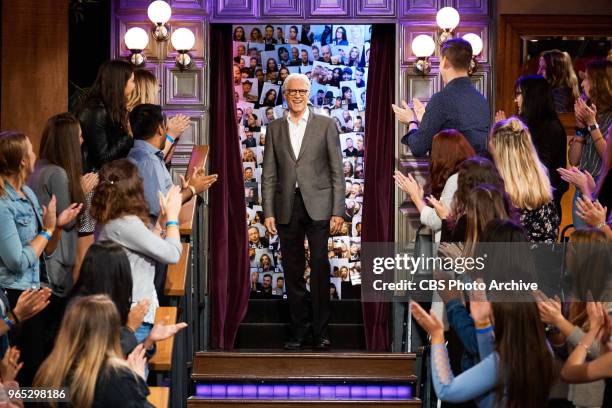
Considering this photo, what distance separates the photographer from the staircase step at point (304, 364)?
6605 mm

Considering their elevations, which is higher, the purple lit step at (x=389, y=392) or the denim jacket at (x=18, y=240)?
the denim jacket at (x=18, y=240)

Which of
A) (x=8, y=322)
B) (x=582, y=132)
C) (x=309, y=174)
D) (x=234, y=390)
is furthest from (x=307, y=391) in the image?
(x=8, y=322)

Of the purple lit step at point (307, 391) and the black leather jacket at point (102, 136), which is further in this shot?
the purple lit step at point (307, 391)

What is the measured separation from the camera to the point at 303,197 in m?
7.16

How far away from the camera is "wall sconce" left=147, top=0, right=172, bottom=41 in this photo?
816 cm

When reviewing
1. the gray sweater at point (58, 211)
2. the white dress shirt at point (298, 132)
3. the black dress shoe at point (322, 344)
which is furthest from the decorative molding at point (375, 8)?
the gray sweater at point (58, 211)


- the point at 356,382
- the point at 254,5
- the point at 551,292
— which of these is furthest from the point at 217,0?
the point at 551,292

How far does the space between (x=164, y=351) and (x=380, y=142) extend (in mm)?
3653

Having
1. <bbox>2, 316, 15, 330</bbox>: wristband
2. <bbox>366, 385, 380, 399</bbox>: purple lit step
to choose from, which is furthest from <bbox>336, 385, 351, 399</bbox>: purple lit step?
<bbox>2, 316, 15, 330</bbox>: wristband

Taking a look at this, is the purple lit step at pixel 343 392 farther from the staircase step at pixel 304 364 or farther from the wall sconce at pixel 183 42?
the wall sconce at pixel 183 42

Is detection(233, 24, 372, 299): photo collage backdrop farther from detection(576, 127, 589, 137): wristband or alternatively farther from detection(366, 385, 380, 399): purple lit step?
detection(576, 127, 589, 137): wristband

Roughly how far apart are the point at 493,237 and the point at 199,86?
454 centimetres

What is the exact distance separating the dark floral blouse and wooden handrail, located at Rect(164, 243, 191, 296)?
5.62 feet

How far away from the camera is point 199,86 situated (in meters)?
8.38
